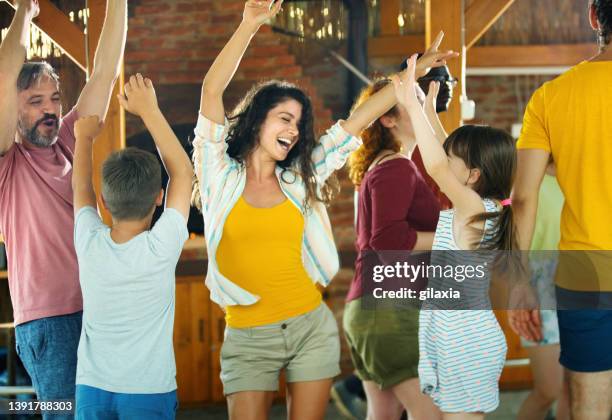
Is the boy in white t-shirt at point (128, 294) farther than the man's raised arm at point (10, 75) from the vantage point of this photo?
No

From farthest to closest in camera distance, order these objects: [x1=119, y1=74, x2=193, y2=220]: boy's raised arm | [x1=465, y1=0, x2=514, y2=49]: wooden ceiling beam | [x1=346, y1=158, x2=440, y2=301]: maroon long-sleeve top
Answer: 1. [x1=465, y1=0, x2=514, y2=49]: wooden ceiling beam
2. [x1=346, y1=158, x2=440, y2=301]: maroon long-sleeve top
3. [x1=119, y1=74, x2=193, y2=220]: boy's raised arm

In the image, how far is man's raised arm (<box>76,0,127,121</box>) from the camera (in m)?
2.96

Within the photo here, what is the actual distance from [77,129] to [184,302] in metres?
2.92

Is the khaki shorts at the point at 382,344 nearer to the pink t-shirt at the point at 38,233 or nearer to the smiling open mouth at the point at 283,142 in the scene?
the smiling open mouth at the point at 283,142

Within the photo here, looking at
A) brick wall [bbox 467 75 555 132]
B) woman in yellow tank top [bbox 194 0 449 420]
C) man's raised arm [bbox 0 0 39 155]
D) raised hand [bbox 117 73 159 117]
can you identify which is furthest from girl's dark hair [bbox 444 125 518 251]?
brick wall [bbox 467 75 555 132]

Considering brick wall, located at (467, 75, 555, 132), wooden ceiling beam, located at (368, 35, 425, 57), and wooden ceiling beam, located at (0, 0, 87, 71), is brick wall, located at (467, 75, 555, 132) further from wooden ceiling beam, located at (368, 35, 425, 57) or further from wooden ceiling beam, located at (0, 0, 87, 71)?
wooden ceiling beam, located at (0, 0, 87, 71)

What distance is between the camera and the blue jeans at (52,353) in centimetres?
279

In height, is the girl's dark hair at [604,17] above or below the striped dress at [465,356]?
Result: above

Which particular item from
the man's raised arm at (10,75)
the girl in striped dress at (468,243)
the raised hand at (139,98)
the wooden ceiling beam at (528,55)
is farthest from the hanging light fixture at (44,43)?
the wooden ceiling beam at (528,55)

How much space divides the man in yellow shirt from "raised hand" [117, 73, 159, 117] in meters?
1.14

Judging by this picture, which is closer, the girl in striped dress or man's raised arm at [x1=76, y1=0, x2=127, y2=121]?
the girl in striped dress

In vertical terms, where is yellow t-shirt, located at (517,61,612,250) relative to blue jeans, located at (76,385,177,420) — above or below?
→ above

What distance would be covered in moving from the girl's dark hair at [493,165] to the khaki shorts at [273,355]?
59cm

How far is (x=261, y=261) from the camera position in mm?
2795
